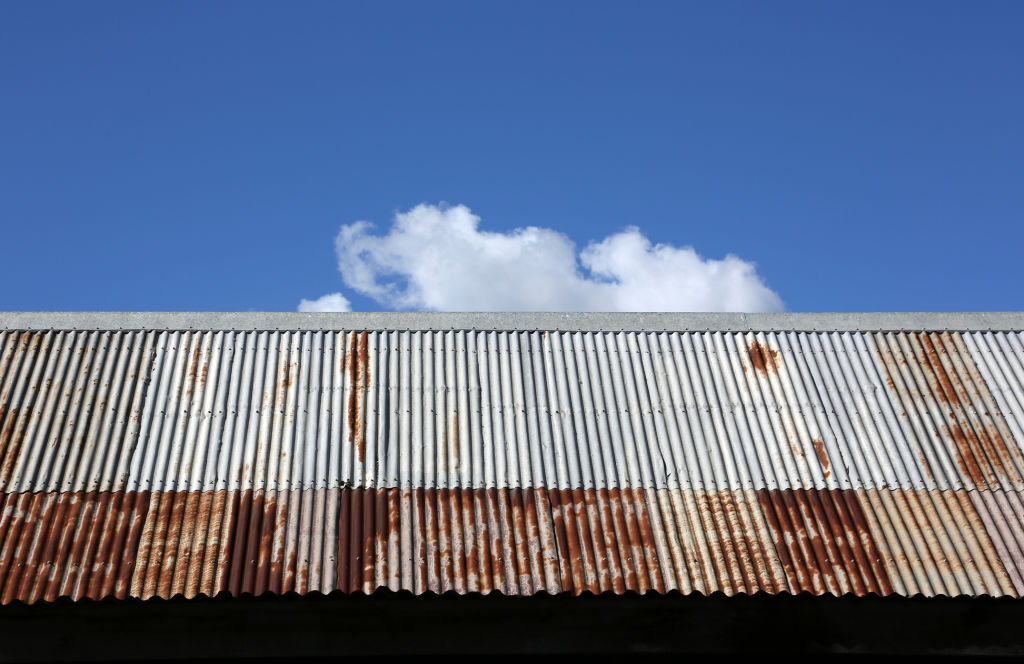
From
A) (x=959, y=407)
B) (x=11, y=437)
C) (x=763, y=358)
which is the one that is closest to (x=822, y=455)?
(x=763, y=358)

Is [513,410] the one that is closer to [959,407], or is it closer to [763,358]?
[763,358]

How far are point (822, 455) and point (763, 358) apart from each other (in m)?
1.72

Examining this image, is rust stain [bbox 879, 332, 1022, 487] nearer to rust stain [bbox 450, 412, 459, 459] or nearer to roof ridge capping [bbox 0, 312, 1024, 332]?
roof ridge capping [bbox 0, 312, 1024, 332]

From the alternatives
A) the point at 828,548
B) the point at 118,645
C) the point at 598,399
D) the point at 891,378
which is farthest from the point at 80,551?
the point at 891,378

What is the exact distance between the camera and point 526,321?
11.1m

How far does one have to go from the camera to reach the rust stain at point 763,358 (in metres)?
10.7

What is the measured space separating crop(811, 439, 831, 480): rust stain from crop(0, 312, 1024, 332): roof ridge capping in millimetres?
2103

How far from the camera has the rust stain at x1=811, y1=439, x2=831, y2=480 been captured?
9.25 meters

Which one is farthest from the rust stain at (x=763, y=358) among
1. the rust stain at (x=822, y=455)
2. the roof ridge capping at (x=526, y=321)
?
the rust stain at (x=822, y=455)

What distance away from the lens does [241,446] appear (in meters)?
9.10

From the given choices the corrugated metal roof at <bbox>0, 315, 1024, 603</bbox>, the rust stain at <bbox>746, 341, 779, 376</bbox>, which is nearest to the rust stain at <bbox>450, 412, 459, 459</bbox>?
the corrugated metal roof at <bbox>0, 315, 1024, 603</bbox>

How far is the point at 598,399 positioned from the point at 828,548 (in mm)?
2961

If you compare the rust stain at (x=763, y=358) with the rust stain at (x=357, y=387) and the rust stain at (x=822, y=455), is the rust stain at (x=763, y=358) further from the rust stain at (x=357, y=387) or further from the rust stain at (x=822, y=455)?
the rust stain at (x=357, y=387)

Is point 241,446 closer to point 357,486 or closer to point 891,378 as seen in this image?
point 357,486
